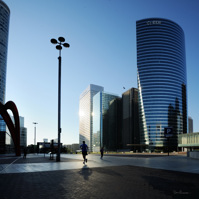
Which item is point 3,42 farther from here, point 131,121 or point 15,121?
point 131,121

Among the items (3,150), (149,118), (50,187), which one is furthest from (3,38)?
(50,187)

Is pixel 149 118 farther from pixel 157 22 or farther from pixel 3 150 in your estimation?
pixel 3 150

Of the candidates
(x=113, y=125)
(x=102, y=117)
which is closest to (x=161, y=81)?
(x=102, y=117)

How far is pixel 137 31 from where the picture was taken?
168 metres

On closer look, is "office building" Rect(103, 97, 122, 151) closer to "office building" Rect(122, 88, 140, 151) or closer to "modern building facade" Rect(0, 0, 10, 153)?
"office building" Rect(122, 88, 140, 151)

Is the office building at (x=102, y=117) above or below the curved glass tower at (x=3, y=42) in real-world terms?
below

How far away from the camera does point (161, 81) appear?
15050 cm

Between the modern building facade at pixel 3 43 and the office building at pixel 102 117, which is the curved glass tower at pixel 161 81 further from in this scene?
the modern building facade at pixel 3 43

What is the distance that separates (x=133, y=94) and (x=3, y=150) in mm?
119483

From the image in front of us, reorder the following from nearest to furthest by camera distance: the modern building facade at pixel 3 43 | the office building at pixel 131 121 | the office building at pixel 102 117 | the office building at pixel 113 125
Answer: the modern building facade at pixel 3 43 → the office building at pixel 131 121 → the office building at pixel 102 117 → the office building at pixel 113 125

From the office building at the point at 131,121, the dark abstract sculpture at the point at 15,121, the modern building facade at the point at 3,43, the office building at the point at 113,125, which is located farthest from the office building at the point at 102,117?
the dark abstract sculpture at the point at 15,121

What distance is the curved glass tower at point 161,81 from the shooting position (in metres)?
149

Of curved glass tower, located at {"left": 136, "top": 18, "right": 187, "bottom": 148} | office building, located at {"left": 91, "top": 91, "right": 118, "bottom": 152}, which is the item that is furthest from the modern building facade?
curved glass tower, located at {"left": 136, "top": 18, "right": 187, "bottom": 148}

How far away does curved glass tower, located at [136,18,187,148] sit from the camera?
149375mm
